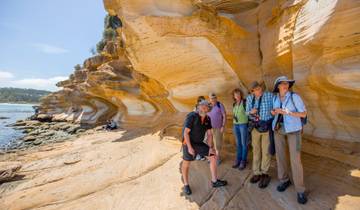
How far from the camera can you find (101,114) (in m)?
17.2

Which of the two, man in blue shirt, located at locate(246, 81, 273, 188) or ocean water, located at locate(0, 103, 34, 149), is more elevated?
man in blue shirt, located at locate(246, 81, 273, 188)

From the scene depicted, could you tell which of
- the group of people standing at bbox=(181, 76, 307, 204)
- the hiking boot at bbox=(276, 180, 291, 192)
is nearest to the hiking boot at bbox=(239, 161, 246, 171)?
the group of people standing at bbox=(181, 76, 307, 204)

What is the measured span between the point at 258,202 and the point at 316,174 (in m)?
1.18

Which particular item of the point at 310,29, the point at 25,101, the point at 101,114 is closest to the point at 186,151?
the point at 310,29

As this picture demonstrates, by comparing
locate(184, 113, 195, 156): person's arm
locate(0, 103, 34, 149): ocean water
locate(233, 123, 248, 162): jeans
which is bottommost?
locate(0, 103, 34, 149): ocean water

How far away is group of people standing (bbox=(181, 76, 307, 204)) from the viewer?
8.89 feet

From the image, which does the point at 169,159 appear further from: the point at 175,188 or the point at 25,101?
the point at 25,101

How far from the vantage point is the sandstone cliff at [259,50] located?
2.96m

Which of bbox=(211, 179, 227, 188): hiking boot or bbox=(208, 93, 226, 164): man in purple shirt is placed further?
bbox=(208, 93, 226, 164): man in purple shirt

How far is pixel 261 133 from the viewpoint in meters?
3.20

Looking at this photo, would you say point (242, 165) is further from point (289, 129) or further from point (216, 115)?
→ point (289, 129)

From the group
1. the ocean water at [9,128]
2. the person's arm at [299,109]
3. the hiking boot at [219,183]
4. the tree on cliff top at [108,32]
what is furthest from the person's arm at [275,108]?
the tree on cliff top at [108,32]

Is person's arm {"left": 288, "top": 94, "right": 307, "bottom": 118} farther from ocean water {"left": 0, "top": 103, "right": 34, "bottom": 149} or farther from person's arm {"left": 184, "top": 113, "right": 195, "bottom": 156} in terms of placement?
ocean water {"left": 0, "top": 103, "right": 34, "bottom": 149}

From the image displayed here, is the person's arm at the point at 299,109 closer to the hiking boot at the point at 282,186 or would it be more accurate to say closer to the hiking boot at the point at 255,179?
the hiking boot at the point at 282,186
